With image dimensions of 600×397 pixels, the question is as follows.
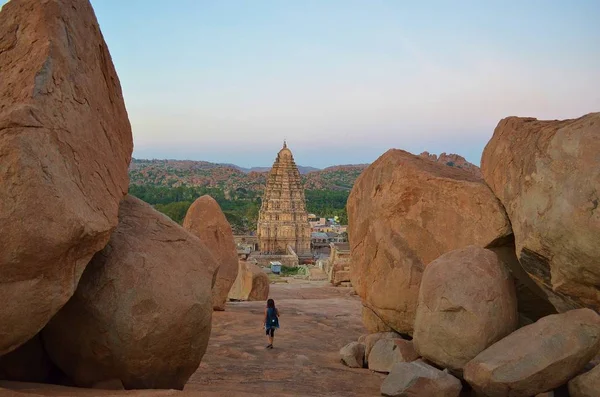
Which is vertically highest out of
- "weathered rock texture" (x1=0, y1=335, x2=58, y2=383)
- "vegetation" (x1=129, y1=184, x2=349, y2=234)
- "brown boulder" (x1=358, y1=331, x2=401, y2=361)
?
"weathered rock texture" (x1=0, y1=335, x2=58, y2=383)

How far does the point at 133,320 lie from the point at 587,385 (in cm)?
380

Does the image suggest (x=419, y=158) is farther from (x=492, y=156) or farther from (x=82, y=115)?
(x=82, y=115)

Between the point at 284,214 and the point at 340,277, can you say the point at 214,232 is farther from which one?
the point at 284,214

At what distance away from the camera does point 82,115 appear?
16.1 ft

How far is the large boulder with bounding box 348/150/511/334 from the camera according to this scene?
7.09 metres

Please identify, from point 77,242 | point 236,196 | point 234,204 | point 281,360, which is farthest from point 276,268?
point 236,196

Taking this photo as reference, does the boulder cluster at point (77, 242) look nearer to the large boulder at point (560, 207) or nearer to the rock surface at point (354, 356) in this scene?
the rock surface at point (354, 356)

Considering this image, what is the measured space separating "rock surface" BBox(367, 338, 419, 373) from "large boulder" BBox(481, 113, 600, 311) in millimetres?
1755

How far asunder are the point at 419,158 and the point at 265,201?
52.9m

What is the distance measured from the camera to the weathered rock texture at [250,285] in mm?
16422

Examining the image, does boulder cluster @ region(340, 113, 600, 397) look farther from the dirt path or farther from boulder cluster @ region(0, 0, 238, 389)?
boulder cluster @ region(0, 0, 238, 389)

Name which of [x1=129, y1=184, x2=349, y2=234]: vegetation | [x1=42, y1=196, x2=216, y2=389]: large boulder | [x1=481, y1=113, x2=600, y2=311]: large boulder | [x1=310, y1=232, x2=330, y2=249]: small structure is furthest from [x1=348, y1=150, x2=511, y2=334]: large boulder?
[x1=310, y1=232, x2=330, y2=249]: small structure

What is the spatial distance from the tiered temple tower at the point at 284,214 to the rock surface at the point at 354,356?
50.2 meters

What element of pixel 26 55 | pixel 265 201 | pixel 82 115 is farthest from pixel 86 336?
pixel 265 201
